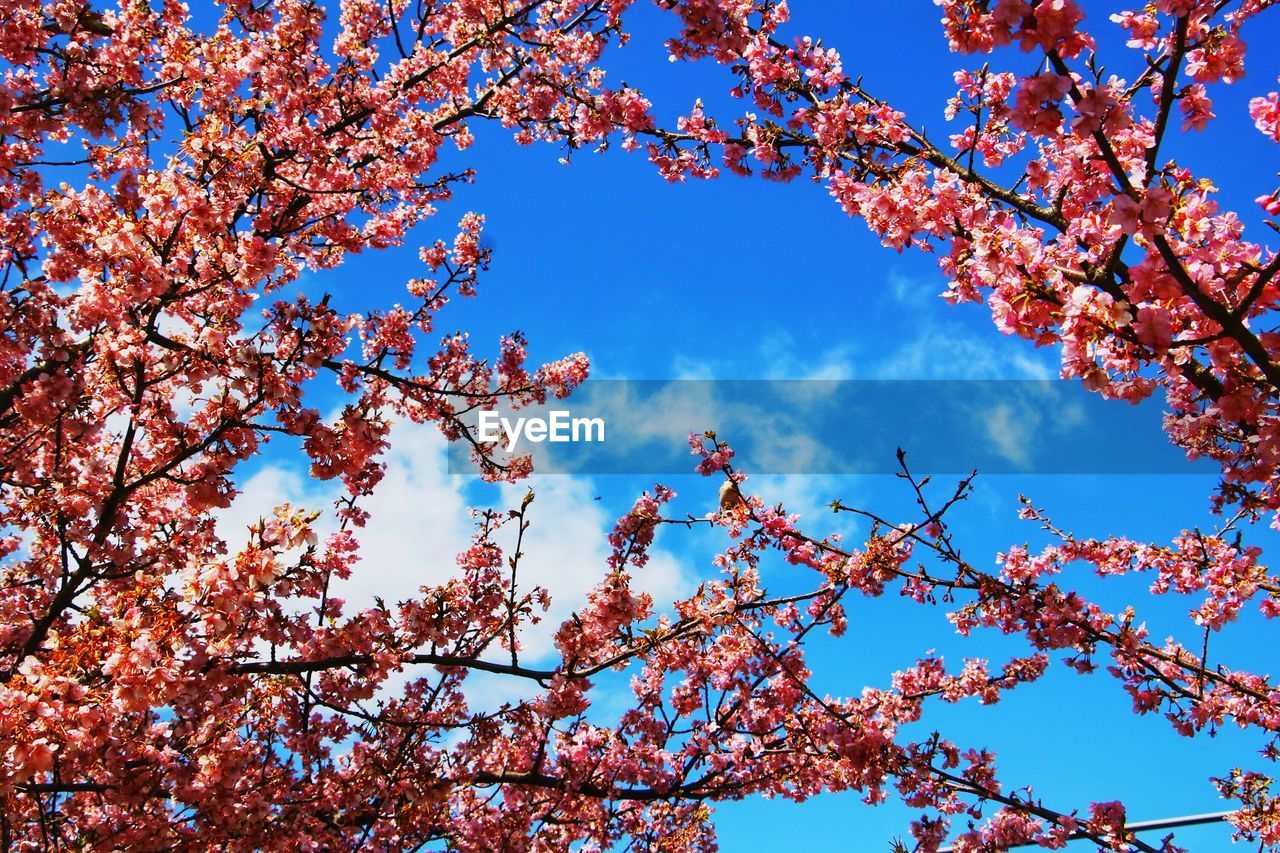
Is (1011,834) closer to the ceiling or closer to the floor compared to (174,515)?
closer to the floor

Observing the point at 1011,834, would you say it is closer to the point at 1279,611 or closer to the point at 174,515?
the point at 1279,611

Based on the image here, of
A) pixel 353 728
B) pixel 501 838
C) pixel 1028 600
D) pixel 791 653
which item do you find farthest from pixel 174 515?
pixel 1028 600

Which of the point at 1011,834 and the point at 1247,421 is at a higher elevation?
the point at 1247,421

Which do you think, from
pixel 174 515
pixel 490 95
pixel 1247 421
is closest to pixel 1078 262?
pixel 1247 421

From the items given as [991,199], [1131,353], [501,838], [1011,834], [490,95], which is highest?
[490,95]

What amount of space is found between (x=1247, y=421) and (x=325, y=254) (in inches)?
326

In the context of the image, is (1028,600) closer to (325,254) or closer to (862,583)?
(862,583)

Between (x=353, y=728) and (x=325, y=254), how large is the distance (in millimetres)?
4959

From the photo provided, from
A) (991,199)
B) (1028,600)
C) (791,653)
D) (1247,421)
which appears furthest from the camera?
(791,653)

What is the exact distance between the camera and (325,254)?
28.9ft

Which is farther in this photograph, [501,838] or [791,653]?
[791,653]

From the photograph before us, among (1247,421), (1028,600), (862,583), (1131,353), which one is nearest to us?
(1131,353)

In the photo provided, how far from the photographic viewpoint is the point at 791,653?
833cm

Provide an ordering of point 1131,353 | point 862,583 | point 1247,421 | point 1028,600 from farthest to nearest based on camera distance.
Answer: point 862,583, point 1028,600, point 1247,421, point 1131,353
